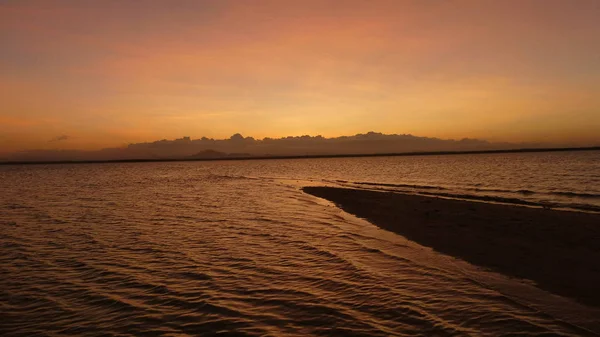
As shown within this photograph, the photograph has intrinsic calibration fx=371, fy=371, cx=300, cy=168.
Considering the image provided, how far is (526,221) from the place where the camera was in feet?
69.4

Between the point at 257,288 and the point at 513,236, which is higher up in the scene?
the point at 513,236

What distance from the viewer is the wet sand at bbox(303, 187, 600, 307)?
12.1 meters

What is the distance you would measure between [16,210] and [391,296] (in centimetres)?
3509

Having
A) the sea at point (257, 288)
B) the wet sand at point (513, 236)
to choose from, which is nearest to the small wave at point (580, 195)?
the wet sand at point (513, 236)

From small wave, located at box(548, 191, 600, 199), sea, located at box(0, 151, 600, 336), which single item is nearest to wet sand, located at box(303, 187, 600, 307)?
sea, located at box(0, 151, 600, 336)

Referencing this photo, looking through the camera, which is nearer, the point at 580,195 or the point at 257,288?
the point at 257,288

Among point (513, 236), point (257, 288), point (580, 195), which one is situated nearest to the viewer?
point (257, 288)

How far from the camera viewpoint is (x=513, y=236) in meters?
17.9

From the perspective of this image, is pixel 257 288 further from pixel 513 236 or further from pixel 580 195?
pixel 580 195

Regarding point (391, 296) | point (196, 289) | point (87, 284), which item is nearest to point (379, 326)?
point (391, 296)

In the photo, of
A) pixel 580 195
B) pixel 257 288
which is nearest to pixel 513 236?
pixel 257 288

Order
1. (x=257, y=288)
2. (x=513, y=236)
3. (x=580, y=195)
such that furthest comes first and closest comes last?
(x=580, y=195) → (x=513, y=236) → (x=257, y=288)

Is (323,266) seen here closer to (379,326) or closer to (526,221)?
(379,326)

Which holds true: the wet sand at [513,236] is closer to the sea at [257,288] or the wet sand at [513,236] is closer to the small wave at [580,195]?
the sea at [257,288]
